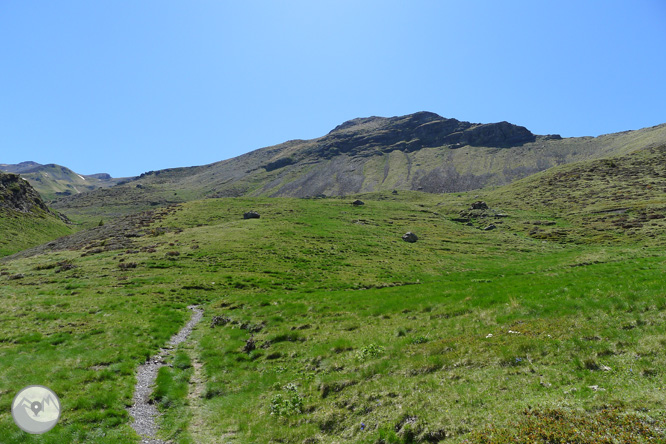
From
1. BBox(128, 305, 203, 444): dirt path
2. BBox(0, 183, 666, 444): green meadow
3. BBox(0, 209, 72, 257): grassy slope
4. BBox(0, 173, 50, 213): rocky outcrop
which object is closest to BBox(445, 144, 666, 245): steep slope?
BBox(0, 183, 666, 444): green meadow

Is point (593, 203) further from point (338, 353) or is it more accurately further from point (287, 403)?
point (287, 403)

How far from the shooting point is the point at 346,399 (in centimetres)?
1312

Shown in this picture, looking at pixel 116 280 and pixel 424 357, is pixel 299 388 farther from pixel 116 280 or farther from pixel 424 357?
pixel 116 280

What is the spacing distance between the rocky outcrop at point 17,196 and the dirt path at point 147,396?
368 ft

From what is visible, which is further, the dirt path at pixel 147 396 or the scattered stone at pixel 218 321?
the scattered stone at pixel 218 321

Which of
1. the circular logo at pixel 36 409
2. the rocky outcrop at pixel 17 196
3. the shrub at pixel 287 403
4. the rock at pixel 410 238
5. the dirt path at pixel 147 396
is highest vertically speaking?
the rocky outcrop at pixel 17 196

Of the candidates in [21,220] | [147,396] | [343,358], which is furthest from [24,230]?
[343,358]

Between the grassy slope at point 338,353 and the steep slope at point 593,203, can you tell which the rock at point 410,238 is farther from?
the steep slope at point 593,203

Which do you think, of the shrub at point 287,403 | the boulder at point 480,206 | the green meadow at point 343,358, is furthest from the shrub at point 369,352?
the boulder at point 480,206

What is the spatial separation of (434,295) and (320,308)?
9.73m

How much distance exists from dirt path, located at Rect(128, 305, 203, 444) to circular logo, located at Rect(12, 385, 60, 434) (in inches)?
106

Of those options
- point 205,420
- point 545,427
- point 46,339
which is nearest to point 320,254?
point 46,339

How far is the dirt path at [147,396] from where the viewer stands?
41.6ft

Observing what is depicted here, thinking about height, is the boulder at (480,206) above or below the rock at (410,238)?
above
